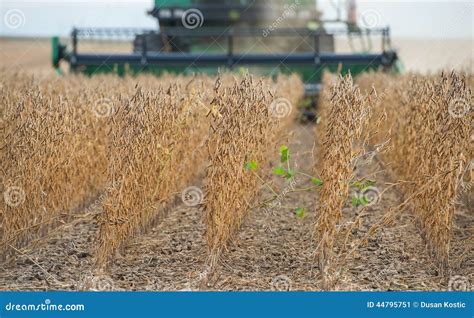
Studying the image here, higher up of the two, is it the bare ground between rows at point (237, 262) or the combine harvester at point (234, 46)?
the combine harvester at point (234, 46)

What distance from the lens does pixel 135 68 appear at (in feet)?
45.0

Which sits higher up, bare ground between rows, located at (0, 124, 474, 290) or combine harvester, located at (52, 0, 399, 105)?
combine harvester, located at (52, 0, 399, 105)

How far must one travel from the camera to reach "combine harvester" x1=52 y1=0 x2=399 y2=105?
43.7 ft

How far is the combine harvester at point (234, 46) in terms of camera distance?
13.3 metres

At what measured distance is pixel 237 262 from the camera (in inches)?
211

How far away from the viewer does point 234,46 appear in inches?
562

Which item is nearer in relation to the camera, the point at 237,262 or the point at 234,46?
the point at 237,262

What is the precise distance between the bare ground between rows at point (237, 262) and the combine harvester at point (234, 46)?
698cm

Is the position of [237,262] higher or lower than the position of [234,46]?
lower

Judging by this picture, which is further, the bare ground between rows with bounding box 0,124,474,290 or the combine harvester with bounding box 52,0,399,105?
the combine harvester with bounding box 52,0,399,105

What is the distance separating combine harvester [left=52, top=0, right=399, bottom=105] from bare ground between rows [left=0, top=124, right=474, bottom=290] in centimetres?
698

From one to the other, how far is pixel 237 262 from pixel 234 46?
9.37 meters

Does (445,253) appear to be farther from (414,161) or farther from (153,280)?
(153,280)
